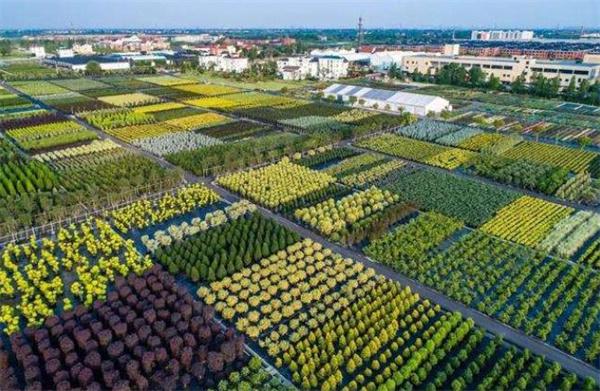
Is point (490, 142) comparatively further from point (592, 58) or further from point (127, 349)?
point (592, 58)

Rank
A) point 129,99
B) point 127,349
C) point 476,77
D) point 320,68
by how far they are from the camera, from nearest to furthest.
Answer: point 127,349
point 129,99
point 476,77
point 320,68

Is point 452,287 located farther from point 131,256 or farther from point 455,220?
point 131,256

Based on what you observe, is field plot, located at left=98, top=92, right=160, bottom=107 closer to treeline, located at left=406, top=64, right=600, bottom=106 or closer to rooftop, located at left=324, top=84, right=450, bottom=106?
rooftop, located at left=324, top=84, right=450, bottom=106

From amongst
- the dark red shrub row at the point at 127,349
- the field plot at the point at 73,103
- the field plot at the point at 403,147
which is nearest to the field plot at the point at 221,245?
the dark red shrub row at the point at 127,349

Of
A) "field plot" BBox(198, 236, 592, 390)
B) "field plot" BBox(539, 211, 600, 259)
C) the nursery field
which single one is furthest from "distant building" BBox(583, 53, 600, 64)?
"field plot" BBox(198, 236, 592, 390)

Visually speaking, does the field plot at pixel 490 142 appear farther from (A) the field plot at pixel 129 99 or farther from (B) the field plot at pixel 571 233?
(A) the field plot at pixel 129 99

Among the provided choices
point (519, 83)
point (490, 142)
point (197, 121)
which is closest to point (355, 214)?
point (490, 142)
